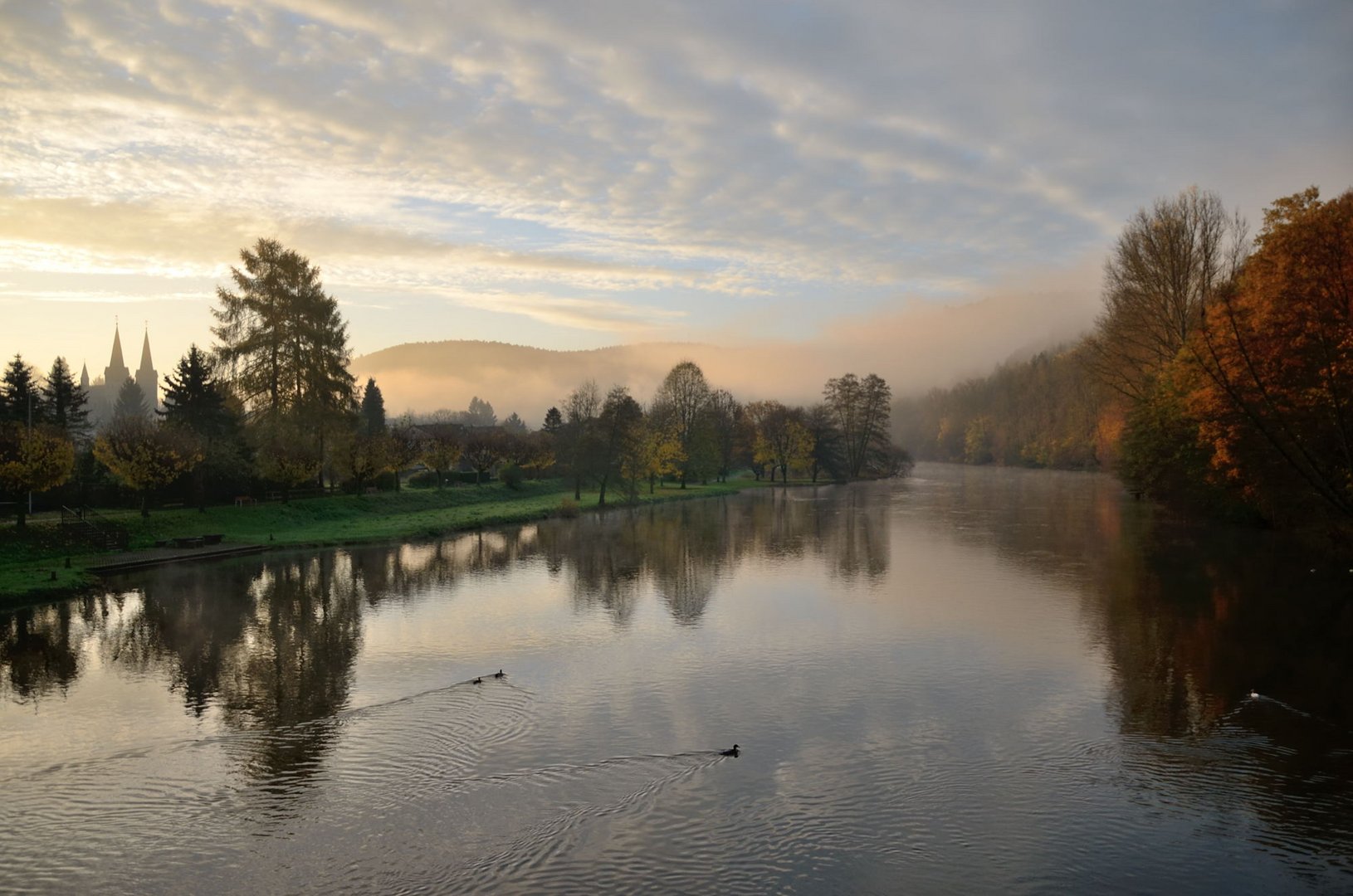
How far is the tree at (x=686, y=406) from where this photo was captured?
300 feet

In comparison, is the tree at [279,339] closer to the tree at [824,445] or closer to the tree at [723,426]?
the tree at [723,426]

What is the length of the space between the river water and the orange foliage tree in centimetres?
491

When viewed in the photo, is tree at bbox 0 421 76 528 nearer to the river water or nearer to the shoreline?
the shoreline

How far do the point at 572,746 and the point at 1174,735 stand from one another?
10.3 meters

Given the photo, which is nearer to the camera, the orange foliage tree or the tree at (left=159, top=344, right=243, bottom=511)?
the orange foliage tree

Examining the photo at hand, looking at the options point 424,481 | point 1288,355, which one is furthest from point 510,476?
point 1288,355

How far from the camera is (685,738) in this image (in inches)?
569

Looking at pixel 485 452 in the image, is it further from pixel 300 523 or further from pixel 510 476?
pixel 300 523

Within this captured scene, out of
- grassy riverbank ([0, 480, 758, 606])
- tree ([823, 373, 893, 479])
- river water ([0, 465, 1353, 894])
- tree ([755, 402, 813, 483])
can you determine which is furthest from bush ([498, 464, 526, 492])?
tree ([823, 373, 893, 479])

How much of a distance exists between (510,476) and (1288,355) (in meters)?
55.1

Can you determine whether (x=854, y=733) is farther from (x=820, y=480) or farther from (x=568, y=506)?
(x=820, y=480)

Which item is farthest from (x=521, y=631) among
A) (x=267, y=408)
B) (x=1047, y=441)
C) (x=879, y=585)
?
(x=1047, y=441)

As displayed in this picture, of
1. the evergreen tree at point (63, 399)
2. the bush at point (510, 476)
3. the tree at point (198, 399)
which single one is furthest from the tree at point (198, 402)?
the bush at point (510, 476)

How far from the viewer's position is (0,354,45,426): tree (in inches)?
2015
